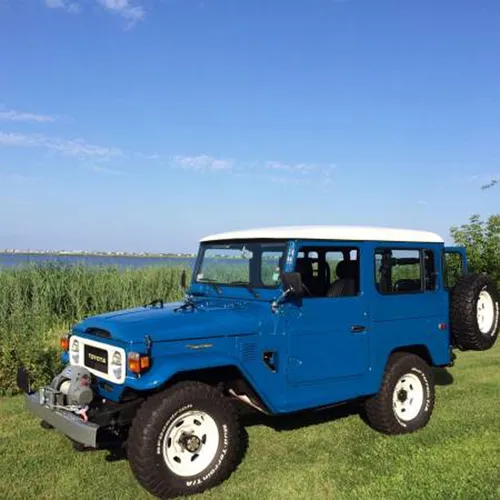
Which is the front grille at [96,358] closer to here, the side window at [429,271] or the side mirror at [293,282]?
the side mirror at [293,282]

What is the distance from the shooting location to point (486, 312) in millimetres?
6918

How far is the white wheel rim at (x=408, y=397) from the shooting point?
19.7 feet

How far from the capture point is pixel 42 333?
8.30 metres

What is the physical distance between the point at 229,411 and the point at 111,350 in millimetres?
1114

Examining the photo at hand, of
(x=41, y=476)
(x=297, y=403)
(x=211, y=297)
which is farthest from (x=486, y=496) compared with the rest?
(x=41, y=476)

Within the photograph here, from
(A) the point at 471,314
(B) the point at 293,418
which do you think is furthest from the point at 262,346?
(A) the point at 471,314

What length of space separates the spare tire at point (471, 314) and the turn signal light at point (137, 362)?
Result: 159 inches

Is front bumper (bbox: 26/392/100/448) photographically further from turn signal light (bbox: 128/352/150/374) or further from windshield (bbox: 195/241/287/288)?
windshield (bbox: 195/241/287/288)

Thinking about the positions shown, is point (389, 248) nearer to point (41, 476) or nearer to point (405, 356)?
point (405, 356)

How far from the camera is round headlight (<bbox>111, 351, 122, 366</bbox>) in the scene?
4473 mm

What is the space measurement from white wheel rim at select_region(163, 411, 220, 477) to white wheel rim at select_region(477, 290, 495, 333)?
3968 mm

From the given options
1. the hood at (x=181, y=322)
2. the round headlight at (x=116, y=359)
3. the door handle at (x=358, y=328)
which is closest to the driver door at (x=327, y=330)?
the door handle at (x=358, y=328)

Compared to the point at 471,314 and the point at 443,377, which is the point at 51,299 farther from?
the point at 471,314

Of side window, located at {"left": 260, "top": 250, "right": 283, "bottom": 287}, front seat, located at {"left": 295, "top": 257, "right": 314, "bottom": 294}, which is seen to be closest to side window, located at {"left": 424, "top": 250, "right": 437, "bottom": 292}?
front seat, located at {"left": 295, "top": 257, "right": 314, "bottom": 294}
